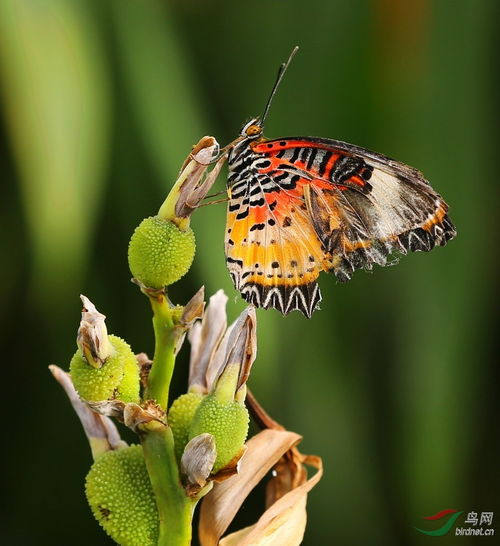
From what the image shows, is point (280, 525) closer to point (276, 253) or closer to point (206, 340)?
point (206, 340)

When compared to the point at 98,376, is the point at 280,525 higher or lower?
lower

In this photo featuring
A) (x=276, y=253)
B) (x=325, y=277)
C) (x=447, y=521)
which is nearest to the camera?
(x=276, y=253)

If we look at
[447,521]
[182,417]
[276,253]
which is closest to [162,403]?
[182,417]

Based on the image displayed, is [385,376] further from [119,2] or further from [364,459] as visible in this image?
[119,2]

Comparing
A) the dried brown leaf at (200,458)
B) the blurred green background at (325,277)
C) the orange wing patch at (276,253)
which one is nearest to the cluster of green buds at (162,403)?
the dried brown leaf at (200,458)

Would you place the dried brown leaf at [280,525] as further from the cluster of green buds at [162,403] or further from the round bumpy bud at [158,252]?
the round bumpy bud at [158,252]

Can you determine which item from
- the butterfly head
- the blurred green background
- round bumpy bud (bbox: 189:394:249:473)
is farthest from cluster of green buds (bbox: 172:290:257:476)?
the blurred green background

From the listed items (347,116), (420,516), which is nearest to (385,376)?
(420,516)
